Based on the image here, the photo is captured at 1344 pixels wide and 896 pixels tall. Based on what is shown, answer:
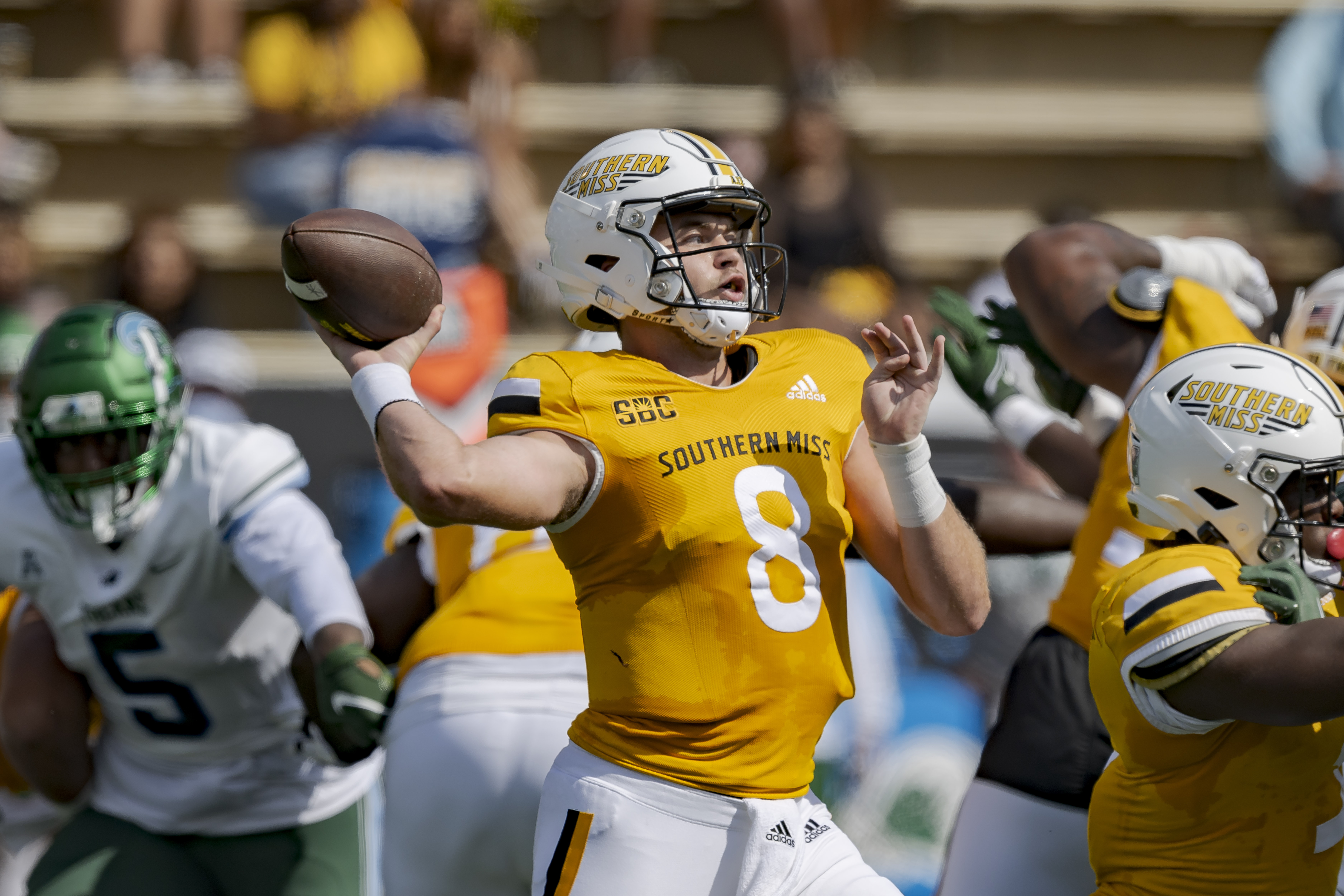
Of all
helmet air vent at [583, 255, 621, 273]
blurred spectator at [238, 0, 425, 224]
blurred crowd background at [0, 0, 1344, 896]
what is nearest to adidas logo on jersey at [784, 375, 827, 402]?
helmet air vent at [583, 255, 621, 273]

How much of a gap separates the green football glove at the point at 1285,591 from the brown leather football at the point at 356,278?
1373 mm

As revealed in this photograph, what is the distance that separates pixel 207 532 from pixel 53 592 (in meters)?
0.38

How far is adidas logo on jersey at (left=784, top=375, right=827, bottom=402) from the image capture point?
256cm

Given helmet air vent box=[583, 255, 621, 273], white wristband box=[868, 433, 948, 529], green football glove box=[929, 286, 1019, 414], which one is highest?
helmet air vent box=[583, 255, 621, 273]

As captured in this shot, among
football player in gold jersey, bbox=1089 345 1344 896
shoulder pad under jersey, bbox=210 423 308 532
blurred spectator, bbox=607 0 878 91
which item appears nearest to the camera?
football player in gold jersey, bbox=1089 345 1344 896

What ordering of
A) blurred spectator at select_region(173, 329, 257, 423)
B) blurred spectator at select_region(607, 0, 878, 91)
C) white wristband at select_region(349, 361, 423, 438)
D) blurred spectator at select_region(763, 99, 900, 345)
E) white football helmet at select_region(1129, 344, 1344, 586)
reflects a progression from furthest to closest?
blurred spectator at select_region(607, 0, 878, 91) → blurred spectator at select_region(763, 99, 900, 345) → blurred spectator at select_region(173, 329, 257, 423) → white football helmet at select_region(1129, 344, 1344, 586) → white wristband at select_region(349, 361, 423, 438)

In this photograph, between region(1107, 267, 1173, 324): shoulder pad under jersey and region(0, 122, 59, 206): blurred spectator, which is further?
region(0, 122, 59, 206): blurred spectator

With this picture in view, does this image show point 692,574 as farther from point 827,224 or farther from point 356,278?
point 827,224

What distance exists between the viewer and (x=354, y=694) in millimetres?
3045

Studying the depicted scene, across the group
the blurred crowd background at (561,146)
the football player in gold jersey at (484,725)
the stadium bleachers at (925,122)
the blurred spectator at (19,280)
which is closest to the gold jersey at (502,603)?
the football player in gold jersey at (484,725)

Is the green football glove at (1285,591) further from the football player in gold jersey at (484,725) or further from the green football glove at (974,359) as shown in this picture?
the green football glove at (974,359)

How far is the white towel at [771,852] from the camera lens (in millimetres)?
2344

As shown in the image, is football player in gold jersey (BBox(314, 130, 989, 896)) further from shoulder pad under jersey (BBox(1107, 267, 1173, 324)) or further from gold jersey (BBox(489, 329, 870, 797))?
shoulder pad under jersey (BBox(1107, 267, 1173, 324))

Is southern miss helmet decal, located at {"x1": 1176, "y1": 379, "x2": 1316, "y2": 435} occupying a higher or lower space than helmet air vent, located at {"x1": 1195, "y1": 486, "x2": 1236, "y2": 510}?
higher
